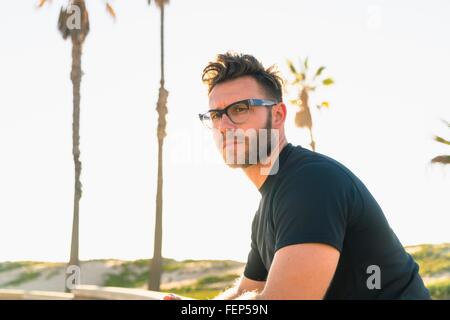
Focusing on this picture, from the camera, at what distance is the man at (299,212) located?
2.35m

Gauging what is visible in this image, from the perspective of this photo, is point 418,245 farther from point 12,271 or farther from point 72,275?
point 12,271

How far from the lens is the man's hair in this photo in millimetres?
3307

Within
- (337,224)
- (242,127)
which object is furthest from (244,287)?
(337,224)

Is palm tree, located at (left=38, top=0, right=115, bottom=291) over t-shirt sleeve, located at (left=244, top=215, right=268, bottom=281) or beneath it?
over

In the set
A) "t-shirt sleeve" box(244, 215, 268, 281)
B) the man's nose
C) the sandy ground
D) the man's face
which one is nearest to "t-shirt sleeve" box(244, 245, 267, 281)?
"t-shirt sleeve" box(244, 215, 268, 281)

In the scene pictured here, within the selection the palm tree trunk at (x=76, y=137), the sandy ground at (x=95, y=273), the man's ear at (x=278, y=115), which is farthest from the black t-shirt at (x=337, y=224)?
the sandy ground at (x=95, y=273)

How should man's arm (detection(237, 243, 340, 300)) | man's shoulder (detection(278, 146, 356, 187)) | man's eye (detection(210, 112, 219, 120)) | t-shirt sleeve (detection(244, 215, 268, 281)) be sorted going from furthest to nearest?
1. t-shirt sleeve (detection(244, 215, 268, 281))
2. man's eye (detection(210, 112, 219, 120))
3. man's shoulder (detection(278, 146, 356, 187))
4. man's arm (detection(237, 243, 340, 300))

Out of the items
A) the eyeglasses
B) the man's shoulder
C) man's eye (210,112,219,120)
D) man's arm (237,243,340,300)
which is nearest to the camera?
man's arm (237,243,340,300)

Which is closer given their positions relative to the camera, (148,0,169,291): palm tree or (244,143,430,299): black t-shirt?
(244,143,430,299): black t-shirt

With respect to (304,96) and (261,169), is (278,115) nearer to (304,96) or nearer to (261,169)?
(261,169)

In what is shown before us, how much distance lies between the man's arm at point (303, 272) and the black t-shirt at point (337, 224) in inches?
1.4

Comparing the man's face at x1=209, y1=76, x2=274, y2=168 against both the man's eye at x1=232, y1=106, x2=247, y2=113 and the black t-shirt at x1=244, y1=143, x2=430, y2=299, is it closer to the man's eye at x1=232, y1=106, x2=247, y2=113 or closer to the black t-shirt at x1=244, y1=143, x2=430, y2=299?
the man's eye at x1=232, y1=106, x2=247, y2=113

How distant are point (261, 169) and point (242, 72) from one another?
1.98ft

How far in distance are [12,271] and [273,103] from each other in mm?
38088
